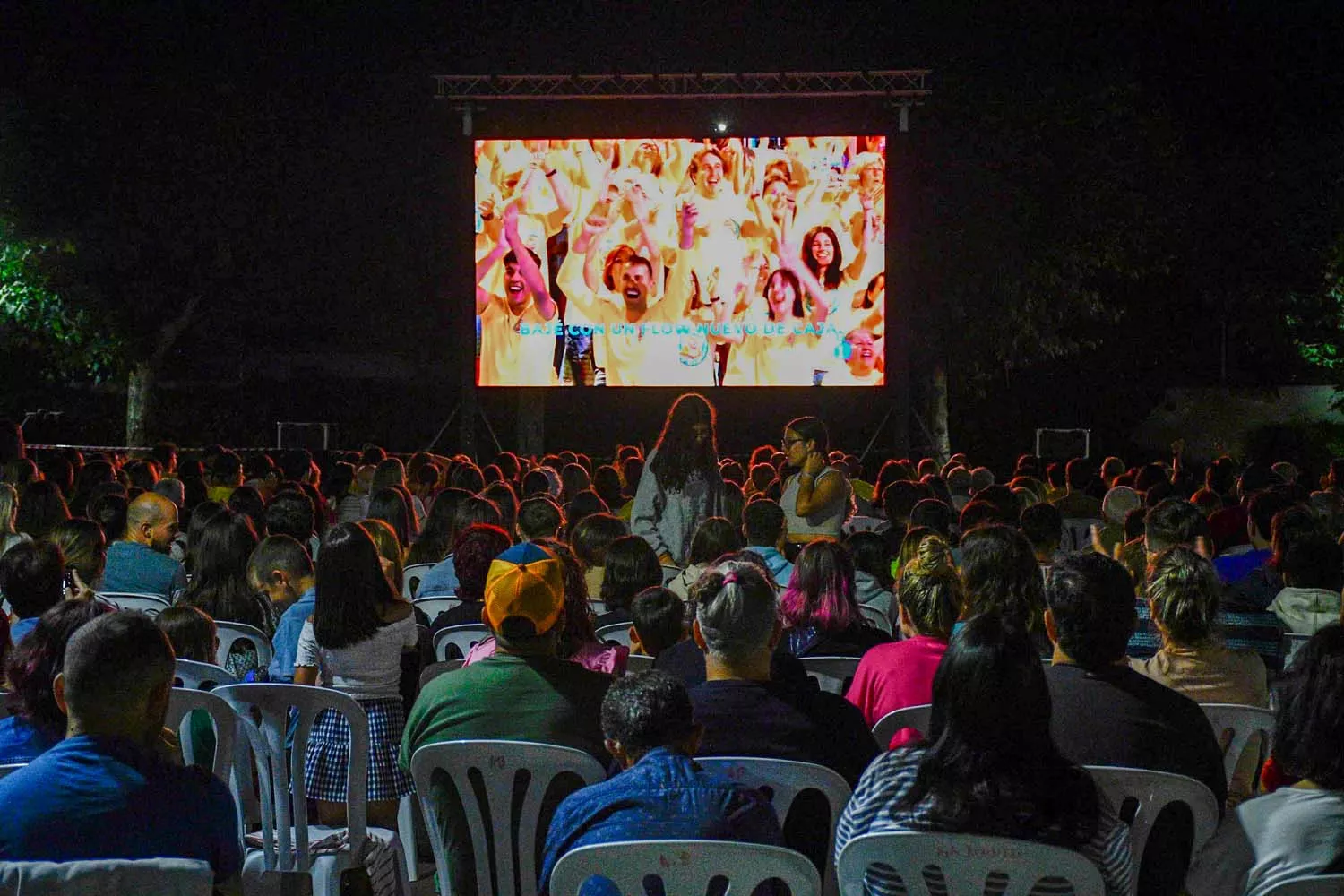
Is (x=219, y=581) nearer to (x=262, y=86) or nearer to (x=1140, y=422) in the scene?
(x=262, y=86)

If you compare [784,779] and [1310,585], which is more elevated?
[1310,585]

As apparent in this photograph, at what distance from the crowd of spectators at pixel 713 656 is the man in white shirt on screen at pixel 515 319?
7624 millimetres

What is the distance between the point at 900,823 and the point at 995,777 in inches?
7.5

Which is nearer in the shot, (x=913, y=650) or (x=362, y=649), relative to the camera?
(x=913, y=650)

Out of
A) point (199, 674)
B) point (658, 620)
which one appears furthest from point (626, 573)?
point (199, 674)

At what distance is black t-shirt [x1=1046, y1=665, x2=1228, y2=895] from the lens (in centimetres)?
328

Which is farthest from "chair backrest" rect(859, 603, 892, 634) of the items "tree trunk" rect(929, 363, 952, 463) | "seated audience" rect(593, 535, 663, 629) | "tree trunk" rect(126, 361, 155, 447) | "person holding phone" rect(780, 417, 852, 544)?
"tree trunk" rect(126, 361, 155, 447)

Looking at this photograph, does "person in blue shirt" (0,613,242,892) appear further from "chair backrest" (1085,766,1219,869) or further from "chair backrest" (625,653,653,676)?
"chair backrest" (625,653,653,676)

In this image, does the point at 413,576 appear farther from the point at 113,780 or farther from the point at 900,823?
the point at 900,823

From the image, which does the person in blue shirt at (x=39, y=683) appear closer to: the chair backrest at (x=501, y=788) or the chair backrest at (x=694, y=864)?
the chair backrest at (x=501, y=788)

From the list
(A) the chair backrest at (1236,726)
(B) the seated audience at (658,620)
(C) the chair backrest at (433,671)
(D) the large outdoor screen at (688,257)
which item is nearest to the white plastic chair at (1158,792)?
(A) the chair backrest at (1236,726)

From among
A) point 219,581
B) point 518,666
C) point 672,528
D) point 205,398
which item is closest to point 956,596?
point 518,666

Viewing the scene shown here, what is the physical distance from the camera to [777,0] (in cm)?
2020

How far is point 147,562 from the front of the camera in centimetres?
616
